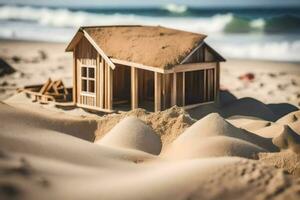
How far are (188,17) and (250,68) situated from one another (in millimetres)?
27360

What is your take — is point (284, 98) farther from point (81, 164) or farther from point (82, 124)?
point (81, 164)

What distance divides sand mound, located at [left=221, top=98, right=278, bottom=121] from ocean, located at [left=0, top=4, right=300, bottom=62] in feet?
55.2

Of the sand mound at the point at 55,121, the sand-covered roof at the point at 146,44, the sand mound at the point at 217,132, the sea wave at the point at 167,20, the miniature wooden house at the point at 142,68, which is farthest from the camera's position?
the sea wave at the point at 167,20

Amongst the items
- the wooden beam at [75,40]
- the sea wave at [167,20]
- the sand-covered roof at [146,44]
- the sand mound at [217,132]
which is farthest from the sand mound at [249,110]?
the sea wave at [167,20]

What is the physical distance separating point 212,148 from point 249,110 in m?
6.16

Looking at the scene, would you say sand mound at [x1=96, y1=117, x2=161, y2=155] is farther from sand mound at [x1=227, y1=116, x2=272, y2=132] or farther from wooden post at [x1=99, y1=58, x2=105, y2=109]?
wooden post at [x1=99, y1=58, x2=105, y2=109]

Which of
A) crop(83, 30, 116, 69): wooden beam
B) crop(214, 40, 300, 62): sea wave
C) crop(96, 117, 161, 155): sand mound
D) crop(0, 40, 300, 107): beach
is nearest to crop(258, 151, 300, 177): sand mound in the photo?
crop(96, 117, 161, 155): sand mound

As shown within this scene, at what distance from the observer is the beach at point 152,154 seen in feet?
24.5

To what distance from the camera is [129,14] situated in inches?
2365

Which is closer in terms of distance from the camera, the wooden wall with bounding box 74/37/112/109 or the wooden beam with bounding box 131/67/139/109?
the wooden beam with bounding box 131/67/139/109

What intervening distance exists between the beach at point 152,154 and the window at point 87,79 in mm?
726

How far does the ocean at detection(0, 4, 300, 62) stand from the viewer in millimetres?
37341

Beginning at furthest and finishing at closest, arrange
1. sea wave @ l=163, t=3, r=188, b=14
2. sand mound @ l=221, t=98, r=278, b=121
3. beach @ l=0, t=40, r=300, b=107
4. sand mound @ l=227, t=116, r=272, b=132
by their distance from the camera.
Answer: sea wave @ l=163, t=3, r=188, b=14 < beach @ l=0, t=40, r=300, b=107 < sand mound @ l=221, t=98, r=278, b=121 < sand mound @ l=227, t=116, r=272, b=132

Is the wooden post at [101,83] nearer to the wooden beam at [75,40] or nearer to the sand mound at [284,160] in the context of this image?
the wooden beam at [75,40]
